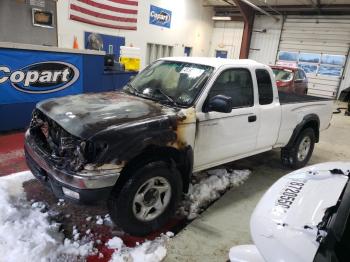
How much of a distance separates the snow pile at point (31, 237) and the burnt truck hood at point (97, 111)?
1.01 m

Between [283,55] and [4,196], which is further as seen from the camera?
[283,55]

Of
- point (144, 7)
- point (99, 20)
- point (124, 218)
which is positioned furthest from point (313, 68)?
point (124, 218)

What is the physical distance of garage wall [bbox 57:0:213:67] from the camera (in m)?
10.6

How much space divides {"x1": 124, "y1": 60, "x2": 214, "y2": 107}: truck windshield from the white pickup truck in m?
0.01

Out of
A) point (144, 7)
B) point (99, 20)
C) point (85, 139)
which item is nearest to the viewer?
point (85, 139)

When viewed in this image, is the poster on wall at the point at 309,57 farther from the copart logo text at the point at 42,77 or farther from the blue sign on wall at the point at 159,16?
the copart logo text at the point at 42,77

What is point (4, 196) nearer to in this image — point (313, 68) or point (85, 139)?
point (85, 139)

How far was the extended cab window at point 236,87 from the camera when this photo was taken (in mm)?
3490

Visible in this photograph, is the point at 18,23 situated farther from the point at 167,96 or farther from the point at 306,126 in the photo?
the point at 306,126

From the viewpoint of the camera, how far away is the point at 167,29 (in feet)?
51.7

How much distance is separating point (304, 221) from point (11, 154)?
4.31 metres

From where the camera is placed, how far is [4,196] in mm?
3252

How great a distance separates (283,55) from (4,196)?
57.3 ft

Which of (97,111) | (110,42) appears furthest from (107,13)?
(97,111)
